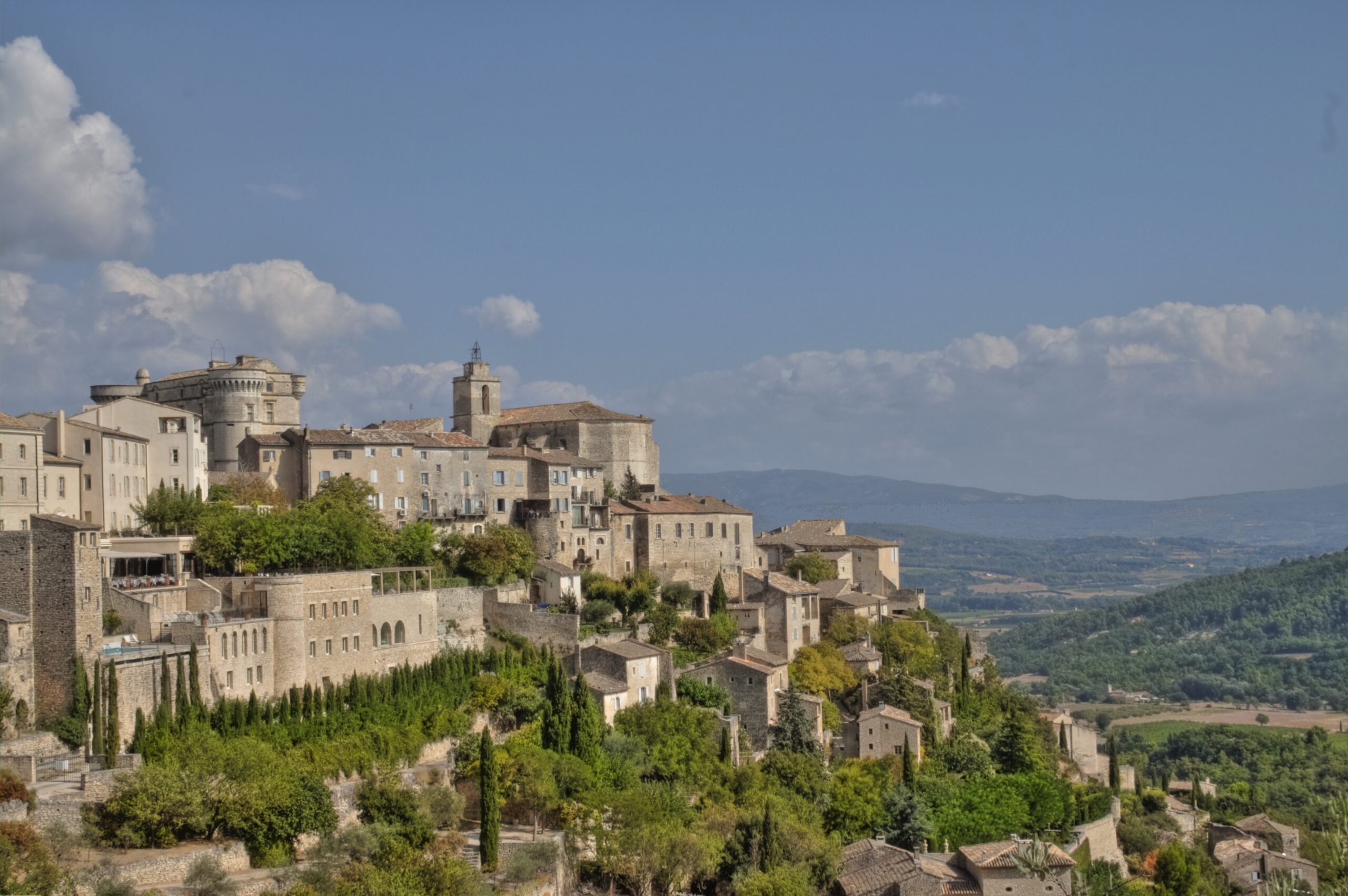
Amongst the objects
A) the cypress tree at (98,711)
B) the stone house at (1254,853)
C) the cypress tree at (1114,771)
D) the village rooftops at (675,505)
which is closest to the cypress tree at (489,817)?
the cypress tree at (98,711)

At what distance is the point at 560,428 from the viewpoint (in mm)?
74500

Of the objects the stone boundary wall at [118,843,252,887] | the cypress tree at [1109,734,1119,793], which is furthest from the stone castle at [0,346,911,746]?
the cypress tree at [1109,734,1119,793]

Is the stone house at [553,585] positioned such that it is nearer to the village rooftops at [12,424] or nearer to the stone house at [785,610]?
the stone house at [785,610]

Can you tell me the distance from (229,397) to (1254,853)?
49.0 meters

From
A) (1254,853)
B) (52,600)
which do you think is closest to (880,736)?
(1254,853)

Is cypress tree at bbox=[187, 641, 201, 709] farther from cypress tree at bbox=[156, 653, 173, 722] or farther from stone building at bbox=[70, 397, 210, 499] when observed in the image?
stone building at bbox=[70, 397, 210, 499]

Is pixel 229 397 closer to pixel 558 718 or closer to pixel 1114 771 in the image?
pixel 558 718

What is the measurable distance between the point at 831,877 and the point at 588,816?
364 inches

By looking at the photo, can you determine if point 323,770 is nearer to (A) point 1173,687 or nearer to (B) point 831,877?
(B) point 831,877

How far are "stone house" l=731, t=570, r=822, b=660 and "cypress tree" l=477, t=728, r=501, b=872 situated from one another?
24988 mm

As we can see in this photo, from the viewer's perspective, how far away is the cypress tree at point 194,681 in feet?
139

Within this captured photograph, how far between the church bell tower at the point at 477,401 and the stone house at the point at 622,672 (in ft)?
66.6

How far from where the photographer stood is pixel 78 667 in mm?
39969

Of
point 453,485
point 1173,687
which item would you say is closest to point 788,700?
point 453,485
